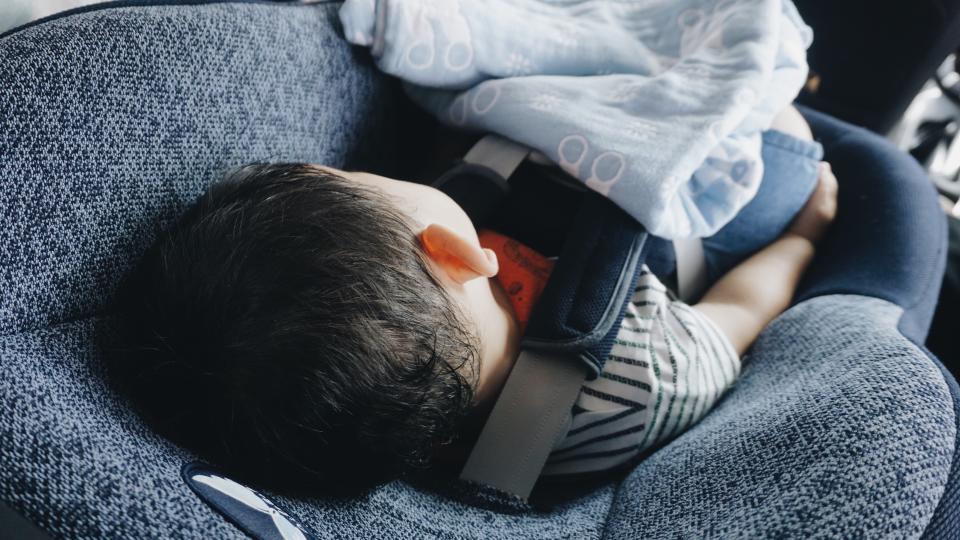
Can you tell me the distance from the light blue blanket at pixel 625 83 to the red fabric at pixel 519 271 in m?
0.11

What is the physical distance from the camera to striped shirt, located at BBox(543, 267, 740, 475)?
0.62m

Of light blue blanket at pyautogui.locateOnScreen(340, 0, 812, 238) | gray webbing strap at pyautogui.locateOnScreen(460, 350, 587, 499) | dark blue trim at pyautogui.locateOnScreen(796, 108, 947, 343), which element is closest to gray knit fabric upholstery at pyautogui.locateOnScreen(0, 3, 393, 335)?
light blue blanket at pyautogui.locateOnScreen(340, 0, 812, 238)

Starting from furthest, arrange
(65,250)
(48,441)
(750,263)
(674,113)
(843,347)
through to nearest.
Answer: (750,263), (674,113), (843,347), (65,250), (48,441)

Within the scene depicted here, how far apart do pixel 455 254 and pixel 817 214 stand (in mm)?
546

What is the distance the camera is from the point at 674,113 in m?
0.71

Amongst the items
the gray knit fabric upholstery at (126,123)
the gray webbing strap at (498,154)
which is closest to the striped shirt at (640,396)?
the gray webbing strap at (498,154)

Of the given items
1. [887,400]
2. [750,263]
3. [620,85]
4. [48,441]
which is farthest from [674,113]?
[48,441]

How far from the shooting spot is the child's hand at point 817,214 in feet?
2.80

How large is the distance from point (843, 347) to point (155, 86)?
0.61 metres

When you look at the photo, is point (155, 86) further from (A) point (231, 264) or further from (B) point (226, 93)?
(A) point (231, 264)

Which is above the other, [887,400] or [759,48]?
[759,48]

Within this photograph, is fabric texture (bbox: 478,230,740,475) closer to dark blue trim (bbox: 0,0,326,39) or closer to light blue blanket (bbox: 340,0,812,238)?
light blue blanket (bbox: 340,0,812,238)

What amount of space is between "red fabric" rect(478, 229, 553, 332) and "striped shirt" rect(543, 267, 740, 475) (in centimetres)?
10

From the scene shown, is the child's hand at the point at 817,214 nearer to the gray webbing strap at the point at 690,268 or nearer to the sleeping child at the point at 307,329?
the gray webbing strap at the point at 690,268
